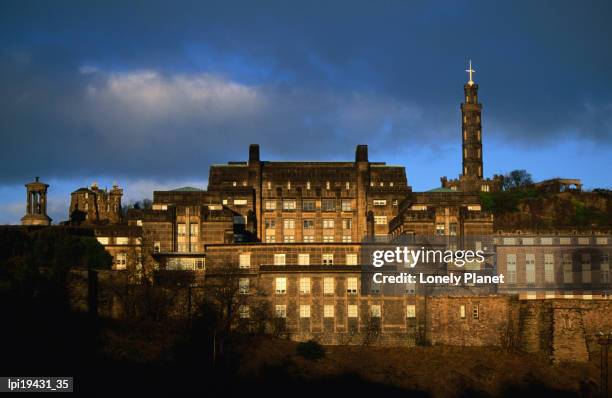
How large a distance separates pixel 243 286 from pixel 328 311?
8.17m

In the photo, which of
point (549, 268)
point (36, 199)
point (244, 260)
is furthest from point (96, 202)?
point (549, 268)

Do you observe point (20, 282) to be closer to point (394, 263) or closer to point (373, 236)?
point (394, 263)

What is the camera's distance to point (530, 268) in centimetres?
10494

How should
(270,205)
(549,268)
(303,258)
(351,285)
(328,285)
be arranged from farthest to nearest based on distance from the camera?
(270,205) < (549,268) < (303,258) < (351,285) < (328,285)

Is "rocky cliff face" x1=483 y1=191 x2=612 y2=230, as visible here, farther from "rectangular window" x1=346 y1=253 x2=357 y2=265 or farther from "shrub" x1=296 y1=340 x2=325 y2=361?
"shrub" x1=296 y1=340 x2=325 y2=361

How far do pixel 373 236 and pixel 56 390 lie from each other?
1986 inches

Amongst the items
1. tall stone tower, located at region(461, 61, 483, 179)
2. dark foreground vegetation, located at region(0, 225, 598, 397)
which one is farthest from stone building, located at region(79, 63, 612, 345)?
tall stone tower, located at region(461, 61, 483, 179)

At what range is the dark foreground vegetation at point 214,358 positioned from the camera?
76562 mm

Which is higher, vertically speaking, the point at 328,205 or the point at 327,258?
the point at 328,205

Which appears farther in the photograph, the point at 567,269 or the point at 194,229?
the point at 567,269

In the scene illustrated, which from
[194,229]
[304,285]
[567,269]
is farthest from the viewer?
[567,269]

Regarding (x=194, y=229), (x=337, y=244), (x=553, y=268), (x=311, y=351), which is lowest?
(x=311, y=351)

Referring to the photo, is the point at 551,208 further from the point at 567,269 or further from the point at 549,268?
the point at 549,268

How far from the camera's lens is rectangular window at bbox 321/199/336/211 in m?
116
